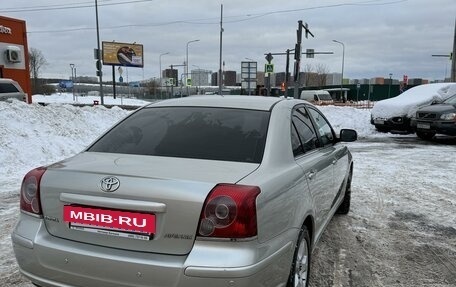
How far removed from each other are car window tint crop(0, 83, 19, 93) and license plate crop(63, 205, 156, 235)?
15.2 m

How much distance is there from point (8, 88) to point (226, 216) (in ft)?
52.9

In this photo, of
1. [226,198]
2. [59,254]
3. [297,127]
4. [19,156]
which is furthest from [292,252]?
[19,156]

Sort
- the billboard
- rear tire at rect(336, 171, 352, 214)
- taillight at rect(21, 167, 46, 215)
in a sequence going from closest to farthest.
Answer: taillight at rect(21, 167, 46, 215), rear tire at rect(336, 171, 352, 214), the billboard

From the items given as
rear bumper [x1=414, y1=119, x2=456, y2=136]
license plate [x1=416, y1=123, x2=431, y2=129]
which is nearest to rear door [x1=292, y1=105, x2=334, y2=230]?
rear bumper [x1=414, y1=119, x2=456, y2=136]

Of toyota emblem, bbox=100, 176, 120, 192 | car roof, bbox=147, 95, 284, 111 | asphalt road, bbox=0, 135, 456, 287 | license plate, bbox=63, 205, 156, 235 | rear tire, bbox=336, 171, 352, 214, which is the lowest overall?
asphalt road, bbox=0, 135, 456, 287

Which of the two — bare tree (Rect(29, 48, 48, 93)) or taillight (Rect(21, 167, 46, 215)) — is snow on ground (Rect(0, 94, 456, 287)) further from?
bare tree (Rect(29, 48, 48, 93))

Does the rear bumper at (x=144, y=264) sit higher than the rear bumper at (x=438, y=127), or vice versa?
the rear bumper at (x=144, y=264)

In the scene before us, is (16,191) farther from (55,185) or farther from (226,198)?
(226,198)

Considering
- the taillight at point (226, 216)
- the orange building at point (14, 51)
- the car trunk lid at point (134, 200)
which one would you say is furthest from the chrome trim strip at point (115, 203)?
the orange building at point (14, 51)

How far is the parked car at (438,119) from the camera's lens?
535 inches

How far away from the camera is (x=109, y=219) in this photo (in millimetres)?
2480

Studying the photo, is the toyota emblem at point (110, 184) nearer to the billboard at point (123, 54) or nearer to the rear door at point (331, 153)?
the rear door at point (331, 153)

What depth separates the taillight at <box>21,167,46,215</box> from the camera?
2.74m

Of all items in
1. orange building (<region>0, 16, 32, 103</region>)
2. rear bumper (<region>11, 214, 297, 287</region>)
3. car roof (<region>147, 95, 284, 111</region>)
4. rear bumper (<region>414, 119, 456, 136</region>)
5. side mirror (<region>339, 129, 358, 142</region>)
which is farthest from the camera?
orange building (<region>0, 16, 32, 103</region>)
